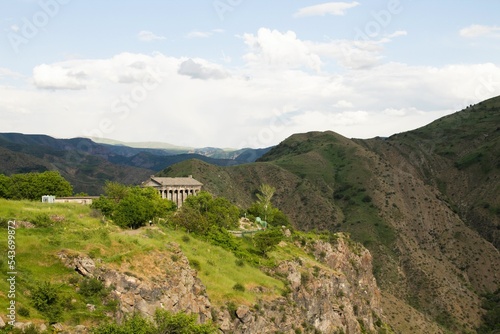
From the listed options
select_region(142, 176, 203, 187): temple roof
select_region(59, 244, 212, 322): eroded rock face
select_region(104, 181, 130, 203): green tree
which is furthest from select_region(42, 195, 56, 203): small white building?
select_region(142, 176, 203, 187): temple roof

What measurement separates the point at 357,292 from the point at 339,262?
7.62m

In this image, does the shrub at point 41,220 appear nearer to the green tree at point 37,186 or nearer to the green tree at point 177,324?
the green tree at point 177,324

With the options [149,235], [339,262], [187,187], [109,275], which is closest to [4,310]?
[109,275]

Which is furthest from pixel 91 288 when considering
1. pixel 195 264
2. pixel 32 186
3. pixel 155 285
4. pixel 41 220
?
pixel 32 186

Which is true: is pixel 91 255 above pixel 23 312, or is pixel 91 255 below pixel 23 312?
above

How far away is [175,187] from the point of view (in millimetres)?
150375

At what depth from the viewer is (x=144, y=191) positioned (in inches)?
4385

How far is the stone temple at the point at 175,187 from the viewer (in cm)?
14700

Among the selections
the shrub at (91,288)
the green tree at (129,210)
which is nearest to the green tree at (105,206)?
the green tree at (129,210)

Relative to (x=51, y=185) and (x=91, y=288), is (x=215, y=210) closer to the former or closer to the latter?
(x=51, y=185)

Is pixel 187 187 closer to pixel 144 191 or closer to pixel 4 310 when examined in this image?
pixel 144 191

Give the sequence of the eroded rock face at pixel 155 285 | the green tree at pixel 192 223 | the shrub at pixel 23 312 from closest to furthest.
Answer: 1. the shrub at pixel 23 312
2. the eroded rock face at pixel 155 285
3. the green tree at pixel 192 223

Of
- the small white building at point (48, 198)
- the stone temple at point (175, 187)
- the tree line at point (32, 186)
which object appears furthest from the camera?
the stone temple at point (175, 187)

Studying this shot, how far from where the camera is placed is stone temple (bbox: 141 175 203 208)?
5787 inches
